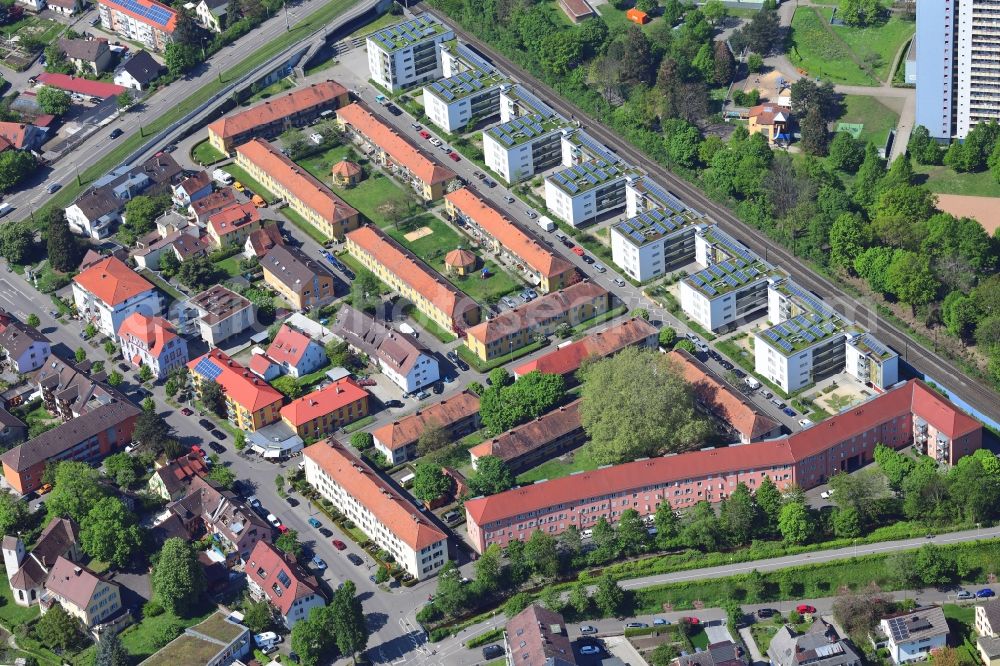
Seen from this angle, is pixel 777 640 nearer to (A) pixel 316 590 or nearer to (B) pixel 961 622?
(B) pixel 961 622

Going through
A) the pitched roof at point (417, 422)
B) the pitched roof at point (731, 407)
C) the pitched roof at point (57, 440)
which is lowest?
the pitched roof at point (731, 407)

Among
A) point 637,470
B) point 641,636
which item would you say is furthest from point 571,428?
point 641,636

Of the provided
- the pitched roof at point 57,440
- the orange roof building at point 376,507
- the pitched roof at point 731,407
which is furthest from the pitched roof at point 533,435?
the pitched roof at point 57,440

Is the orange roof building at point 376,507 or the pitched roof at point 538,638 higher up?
the orange roof building at point 376,507

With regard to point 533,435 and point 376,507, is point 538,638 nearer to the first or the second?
point 376,507

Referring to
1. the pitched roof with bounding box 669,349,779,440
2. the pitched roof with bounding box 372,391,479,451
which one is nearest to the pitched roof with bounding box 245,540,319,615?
the pitched roof with bounding box 372,391,479,451

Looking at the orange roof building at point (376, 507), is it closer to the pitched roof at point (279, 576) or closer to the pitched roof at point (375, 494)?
the pitched roof at point (375, 494)

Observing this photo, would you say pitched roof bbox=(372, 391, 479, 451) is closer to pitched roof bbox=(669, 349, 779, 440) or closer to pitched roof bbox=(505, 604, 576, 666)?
pitched roof bbox=(669, 349, 779, 440)
